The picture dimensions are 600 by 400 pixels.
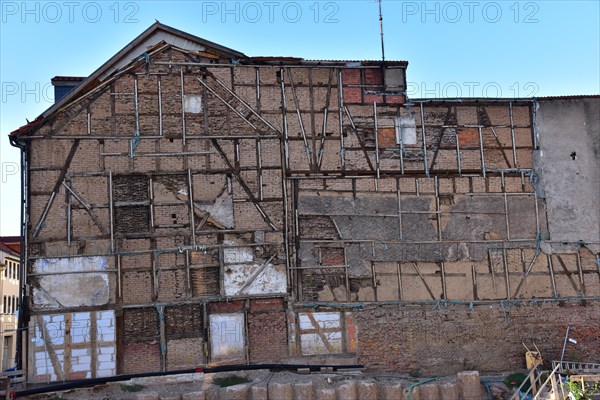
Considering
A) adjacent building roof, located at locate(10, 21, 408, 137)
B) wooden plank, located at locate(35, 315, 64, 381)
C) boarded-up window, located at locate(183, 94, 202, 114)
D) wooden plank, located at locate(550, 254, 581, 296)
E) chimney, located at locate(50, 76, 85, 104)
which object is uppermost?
adjacent building roof, located at locate(10, 21, 408, 137)

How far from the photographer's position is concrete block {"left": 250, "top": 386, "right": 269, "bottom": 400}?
1323 cm

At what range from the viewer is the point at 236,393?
13.4 meters

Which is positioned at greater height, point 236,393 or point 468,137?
point 468,137

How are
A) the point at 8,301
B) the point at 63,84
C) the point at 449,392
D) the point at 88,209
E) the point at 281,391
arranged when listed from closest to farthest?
the point at 281,391, the point at 449,392, the point at 88,209, the point at 63,84, the point at 8,301

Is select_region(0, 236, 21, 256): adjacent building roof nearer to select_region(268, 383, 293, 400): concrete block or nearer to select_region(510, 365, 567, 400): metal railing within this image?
select_region(268, 383, 293, 400): concrete block

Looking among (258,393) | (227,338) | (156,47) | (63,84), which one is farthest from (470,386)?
(63,84)

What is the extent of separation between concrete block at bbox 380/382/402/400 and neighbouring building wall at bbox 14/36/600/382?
94.2 inches

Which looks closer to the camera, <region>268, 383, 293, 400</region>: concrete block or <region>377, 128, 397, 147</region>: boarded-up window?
<region>268, 383, 293, 400</region>: concrete block

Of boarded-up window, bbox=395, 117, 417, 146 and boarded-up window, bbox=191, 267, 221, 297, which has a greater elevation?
boarded-up window, bbox=395, 117, 417, 146

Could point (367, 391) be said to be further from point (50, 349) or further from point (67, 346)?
point (50, 349)

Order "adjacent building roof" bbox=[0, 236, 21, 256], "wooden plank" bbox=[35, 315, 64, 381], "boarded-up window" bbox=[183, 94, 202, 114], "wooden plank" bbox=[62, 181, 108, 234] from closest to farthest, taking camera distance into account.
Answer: "wooden plank" bbox=[35, 315, 64, 381], "wooden plank" bbox=[62, 181, 108, 234], "boarded-up window" bbox=[183, 94, 202, 114], "adjacent building roof" bbox=[0, 236, 21, 256]

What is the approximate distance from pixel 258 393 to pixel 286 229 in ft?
14.7

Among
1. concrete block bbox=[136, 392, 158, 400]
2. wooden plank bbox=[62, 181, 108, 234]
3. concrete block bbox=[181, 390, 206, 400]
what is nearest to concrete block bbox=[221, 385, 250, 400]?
concrete block bbox=[181, 390, 206, 400]

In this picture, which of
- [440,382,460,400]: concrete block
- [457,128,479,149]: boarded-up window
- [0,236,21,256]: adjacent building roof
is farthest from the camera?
[0,236,21,256]: adjacent building roof
